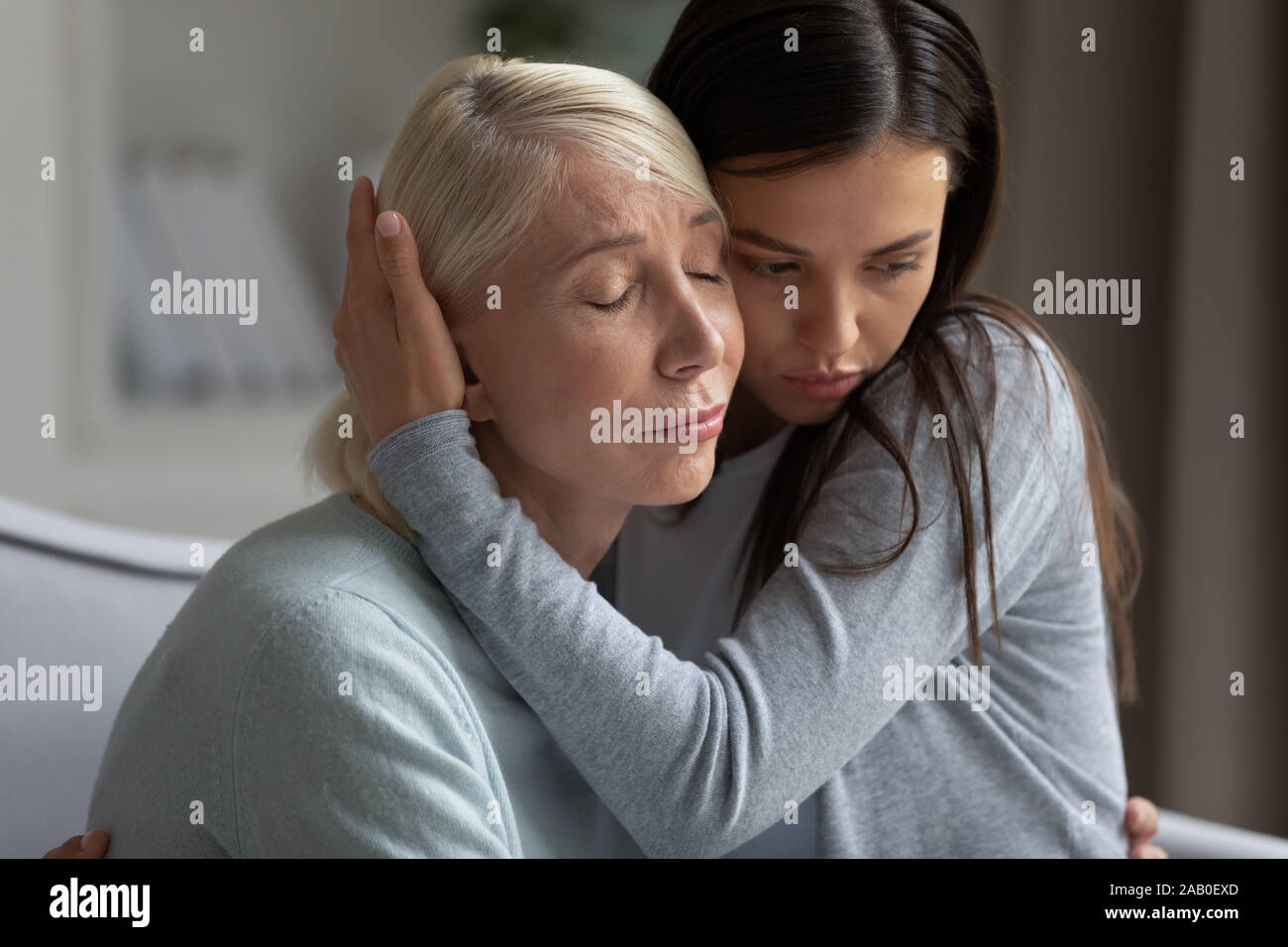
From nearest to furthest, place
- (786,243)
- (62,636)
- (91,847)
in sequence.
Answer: (91,847)
(786,243)
(62,636)

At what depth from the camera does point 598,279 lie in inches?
32.7

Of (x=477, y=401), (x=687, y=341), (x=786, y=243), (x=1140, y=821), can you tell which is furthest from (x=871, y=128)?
(x=1140, y=821)

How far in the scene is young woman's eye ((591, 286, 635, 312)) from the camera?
837 millimetres

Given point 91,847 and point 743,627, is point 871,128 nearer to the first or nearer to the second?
point 743,627

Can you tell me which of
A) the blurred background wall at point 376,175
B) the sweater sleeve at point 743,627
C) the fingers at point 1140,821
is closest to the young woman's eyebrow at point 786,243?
the sweater sleeve at point 743,627

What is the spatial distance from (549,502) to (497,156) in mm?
251

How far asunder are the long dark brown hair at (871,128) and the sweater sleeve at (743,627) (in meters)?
0.02

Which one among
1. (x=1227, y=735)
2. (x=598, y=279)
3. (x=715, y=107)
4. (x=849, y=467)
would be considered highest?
(x=715, y=107)

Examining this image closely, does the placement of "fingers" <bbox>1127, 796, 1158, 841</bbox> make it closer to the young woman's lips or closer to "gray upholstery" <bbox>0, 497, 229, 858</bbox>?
the young woman's lips

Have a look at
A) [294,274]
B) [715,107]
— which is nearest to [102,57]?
[294,274]

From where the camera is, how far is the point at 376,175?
238 cm

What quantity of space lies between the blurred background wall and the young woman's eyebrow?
1.02 meters
